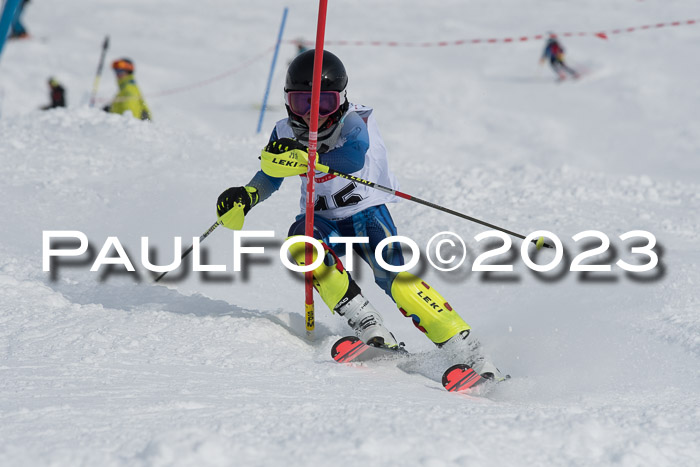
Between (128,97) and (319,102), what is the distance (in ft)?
23.2

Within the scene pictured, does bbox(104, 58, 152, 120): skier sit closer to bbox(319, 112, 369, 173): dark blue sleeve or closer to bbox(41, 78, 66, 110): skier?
bbox(41, 78, 66, 110): skier

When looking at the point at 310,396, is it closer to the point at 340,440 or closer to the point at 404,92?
the point at 340,440

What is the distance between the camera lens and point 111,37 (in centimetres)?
2017

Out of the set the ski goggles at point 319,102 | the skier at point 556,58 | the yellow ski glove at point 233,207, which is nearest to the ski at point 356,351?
the yellow ski glove at point 233,207

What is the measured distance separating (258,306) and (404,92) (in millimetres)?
11260

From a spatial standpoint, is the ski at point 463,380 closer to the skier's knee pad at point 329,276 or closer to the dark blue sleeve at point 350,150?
the skier's knee pad at point 329,276

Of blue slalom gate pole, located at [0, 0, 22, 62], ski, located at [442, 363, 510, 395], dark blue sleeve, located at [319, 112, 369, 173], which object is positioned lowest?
ski, located at [442, 363, 510, 395]

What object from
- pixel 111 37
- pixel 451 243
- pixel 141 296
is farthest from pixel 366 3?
pixel 141 296

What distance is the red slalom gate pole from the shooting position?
3150 mm

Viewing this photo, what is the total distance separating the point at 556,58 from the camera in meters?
15.6

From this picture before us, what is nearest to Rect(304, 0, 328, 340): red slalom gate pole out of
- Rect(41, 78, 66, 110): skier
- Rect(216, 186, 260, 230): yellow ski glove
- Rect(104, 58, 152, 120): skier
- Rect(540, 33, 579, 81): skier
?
Rect(216, 186, 260, 230): yellow ski glove

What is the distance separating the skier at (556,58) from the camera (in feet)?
51.3

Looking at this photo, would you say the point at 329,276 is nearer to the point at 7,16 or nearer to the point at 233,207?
the point at 233,207

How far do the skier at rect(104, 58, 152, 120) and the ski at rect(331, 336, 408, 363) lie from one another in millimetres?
7121
